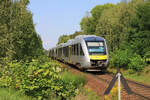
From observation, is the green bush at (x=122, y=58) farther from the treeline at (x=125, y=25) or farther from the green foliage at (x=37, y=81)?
the green foliage at (x=37, y=81)

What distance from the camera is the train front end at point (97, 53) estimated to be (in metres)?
16.3

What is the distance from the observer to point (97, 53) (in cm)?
1656

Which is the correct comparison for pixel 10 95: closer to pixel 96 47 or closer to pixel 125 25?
pixel 96 47

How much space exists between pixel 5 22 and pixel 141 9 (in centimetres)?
1270

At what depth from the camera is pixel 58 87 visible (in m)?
7.68

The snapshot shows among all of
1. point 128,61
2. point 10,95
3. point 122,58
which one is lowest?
point 10,95

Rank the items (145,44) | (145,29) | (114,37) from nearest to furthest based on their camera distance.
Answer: (145,44), (145,29), (114,37)

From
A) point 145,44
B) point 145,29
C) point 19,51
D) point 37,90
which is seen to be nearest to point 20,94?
point 37,90

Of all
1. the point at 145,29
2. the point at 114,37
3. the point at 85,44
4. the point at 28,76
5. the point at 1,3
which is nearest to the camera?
the point at 28,76

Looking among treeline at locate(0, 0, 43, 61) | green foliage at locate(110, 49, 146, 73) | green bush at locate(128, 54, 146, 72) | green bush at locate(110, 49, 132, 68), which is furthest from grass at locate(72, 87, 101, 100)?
green bush at locate(110, 49, 132, 68)

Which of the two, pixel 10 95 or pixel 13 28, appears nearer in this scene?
pixel 10 95

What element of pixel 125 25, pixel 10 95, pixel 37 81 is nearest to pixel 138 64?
pixel 125 25

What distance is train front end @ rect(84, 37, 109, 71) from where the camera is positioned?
53.5ft

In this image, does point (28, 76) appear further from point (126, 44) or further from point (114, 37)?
point (114, 37)
